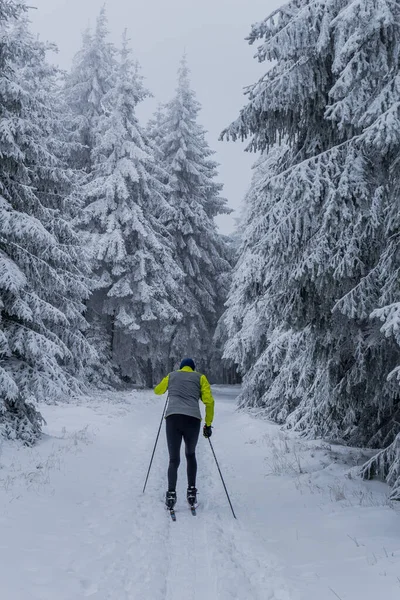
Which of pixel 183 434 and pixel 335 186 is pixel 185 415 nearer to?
pixel 183 434

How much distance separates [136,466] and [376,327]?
524 cm

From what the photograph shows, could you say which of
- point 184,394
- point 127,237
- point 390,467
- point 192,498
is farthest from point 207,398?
point 127,237

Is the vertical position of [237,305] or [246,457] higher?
[237,305]

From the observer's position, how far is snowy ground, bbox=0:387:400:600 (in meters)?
3.93

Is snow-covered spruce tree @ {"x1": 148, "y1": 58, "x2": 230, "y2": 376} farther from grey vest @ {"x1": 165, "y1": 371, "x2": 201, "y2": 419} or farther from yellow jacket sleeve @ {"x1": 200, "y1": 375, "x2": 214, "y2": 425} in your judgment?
yellow jacket sleeve @ {"x1": 200, "y1": 375, "x2": 214, "y2": 425}

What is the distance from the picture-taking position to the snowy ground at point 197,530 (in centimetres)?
393

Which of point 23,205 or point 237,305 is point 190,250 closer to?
point 237,305

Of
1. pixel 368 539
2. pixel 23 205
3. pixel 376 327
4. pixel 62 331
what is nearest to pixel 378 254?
pixel 376 327

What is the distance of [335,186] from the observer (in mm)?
6328

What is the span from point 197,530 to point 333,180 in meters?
4.78

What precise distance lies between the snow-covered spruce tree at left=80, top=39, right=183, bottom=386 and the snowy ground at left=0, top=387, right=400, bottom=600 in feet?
40.5

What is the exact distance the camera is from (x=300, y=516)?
6.01 m

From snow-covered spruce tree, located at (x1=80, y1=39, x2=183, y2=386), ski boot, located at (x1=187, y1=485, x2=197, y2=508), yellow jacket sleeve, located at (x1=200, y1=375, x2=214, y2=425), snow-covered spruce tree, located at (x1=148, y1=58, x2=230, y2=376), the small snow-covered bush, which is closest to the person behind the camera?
the small snow-covered bush

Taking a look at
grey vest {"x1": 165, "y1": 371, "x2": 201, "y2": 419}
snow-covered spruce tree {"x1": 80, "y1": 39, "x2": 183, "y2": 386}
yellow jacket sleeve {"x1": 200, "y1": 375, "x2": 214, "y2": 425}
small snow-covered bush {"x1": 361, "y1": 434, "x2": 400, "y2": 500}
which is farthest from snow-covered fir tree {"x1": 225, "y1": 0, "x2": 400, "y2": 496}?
snow-covered spruce tree {"x1": 80, "y1": 39, "x2": 183, "y2": 386}
